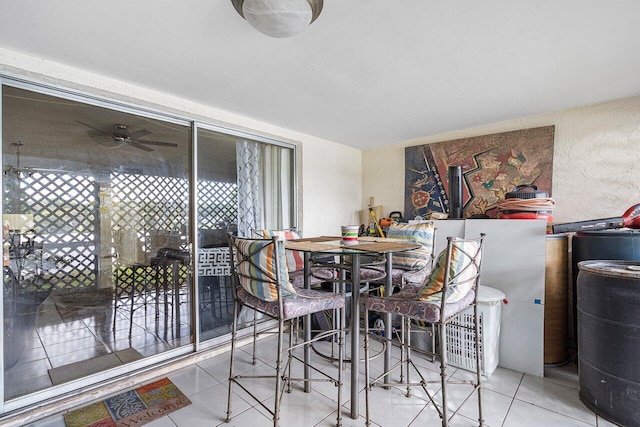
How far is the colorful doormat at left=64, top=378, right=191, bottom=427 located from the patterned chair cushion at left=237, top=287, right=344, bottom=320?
37.3 inches

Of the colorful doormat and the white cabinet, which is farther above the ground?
the white cabinet

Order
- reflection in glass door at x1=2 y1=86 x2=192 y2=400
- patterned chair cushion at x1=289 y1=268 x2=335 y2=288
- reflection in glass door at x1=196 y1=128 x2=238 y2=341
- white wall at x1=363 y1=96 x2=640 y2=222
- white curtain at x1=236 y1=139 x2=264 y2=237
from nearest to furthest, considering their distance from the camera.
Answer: reflection in glass door at x1=2 y1=86 x2=192 y2=400 < patterned chair cushion at x1=289 y1=268 x2=335 y2=288 < white wall at x1=363 y1=96 x2=640 y2=222 < reflection in glass door at x1=196 y1=128 x2=238 y2=341 < white curtain at x1=236 y1=139 x2=264 y2=237

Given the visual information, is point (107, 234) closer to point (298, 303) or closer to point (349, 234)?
point (298, 303)

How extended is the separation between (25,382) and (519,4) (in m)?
3.68

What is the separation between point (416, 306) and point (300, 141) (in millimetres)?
2650

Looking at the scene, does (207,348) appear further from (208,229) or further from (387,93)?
(387,93)

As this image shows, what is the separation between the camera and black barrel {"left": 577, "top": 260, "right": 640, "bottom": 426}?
1684mm

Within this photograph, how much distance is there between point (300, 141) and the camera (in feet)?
12.1

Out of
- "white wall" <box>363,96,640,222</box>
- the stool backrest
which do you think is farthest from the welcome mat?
"white wall" <box>363,96,640,222</box>

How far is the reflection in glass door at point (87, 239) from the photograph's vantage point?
1.94 meters

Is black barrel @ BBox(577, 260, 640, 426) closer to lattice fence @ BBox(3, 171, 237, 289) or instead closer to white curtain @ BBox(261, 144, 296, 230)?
white curtain @ BBox(261, 144, 296, 230)

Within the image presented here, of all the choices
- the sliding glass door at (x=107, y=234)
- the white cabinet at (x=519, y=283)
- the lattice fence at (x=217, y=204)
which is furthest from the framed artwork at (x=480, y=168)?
the lattice fence at (x=217, y=204)

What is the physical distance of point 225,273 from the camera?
2998mm

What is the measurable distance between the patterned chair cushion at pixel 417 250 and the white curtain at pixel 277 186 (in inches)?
59.3
